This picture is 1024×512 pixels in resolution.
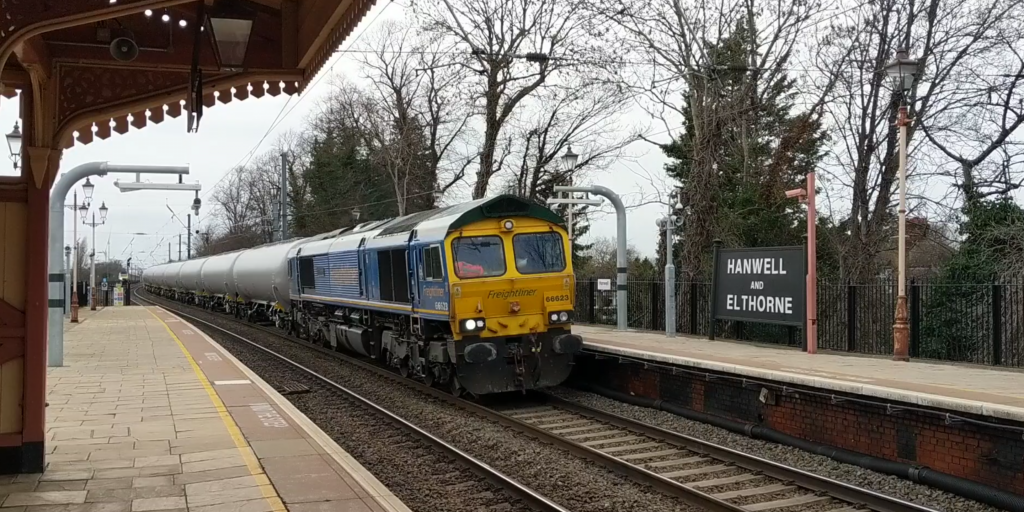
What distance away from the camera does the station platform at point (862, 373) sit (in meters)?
7.91

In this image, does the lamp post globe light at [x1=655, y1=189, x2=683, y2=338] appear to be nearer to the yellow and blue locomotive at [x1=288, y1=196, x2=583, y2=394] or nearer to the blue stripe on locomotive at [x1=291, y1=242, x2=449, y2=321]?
the yellow and blue locomotive at [x1=288, y1=196, x2=583, y2=394]

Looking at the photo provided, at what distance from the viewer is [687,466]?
884 cm

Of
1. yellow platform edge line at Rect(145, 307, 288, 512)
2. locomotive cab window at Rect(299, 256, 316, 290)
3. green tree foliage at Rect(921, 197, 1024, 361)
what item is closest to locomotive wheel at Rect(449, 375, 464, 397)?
yellow platform edge line at Rect(145, 307, 288, 512)

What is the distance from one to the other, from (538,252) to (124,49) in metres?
7.38

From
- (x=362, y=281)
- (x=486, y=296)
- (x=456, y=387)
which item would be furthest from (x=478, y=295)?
(x=362, y=281)

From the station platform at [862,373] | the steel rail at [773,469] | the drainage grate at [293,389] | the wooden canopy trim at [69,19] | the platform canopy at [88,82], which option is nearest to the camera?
the wooden canopy trim at [69,19]

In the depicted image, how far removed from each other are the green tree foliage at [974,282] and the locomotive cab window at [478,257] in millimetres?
7081

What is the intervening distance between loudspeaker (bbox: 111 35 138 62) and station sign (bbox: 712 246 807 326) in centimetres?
1069

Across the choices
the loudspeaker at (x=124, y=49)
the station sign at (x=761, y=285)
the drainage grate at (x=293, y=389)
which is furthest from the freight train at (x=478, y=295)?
the loudspeaker at (x=124, y=49)

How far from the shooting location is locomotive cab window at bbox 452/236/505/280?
12328 millimetres

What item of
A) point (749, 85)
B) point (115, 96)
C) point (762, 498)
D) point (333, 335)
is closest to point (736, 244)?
point (749, 85)

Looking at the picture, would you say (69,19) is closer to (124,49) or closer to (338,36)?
(124,49)

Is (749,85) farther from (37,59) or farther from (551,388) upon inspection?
(37,59)

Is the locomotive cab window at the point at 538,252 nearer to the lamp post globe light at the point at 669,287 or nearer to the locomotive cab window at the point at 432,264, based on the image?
the locomotive cab window at the point at 432,264
